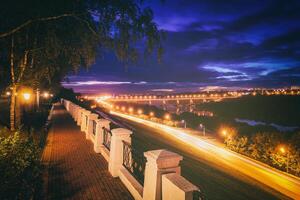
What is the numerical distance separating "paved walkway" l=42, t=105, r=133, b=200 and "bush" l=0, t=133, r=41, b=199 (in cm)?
73

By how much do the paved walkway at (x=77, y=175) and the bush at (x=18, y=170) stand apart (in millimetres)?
732

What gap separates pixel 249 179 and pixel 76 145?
11038 millimetres

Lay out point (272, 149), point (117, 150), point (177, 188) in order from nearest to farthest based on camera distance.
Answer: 1. point (177, 188)
2. point (117, 150)
3. point (272, 149)

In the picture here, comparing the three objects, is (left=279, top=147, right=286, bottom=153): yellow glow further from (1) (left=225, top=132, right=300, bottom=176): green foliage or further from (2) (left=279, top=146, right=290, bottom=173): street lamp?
(1) (left=225, top=132, right=300, bottom=176): green foliage

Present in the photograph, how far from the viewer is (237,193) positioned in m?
13.0

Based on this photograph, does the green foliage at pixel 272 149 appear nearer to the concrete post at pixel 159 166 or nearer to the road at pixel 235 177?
the road at pixel 235 177

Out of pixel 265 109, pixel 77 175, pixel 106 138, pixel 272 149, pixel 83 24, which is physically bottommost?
pixel 265 109

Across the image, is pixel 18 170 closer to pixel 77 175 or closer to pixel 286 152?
pixel 77 175

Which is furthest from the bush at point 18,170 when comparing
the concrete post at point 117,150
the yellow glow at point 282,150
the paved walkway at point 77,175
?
the yellow glow at point 282,150

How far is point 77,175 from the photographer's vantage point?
942cm

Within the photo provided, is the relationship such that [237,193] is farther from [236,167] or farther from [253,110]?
[253,110]

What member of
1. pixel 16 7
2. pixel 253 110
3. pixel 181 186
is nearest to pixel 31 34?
pixel 16 7

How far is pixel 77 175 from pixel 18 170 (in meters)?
2.38

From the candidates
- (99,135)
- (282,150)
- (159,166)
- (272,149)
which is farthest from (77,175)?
(272,149)
